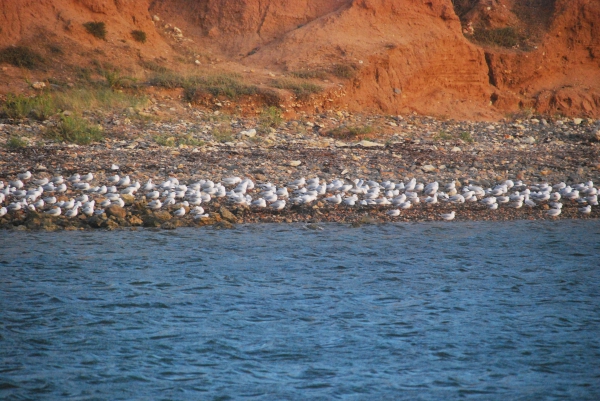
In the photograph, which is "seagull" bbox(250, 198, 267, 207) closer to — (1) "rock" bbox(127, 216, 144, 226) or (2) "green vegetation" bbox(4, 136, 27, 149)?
(1) "rock" bbox(127, 216, 144, 226)

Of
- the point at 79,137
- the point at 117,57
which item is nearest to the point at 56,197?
the point at 79,137

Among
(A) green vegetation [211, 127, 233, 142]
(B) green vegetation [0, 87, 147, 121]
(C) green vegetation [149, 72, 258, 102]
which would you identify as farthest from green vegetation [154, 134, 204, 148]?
(C) green vegetation [149, 72, 258, 102]

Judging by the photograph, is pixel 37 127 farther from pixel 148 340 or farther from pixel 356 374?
pixel 356 374

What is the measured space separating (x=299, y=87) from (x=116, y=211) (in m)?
10.3

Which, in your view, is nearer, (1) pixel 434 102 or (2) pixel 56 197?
(2) pixel 56 197

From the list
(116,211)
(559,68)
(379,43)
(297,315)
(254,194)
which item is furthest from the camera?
(559,68)

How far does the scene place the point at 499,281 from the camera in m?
8.59

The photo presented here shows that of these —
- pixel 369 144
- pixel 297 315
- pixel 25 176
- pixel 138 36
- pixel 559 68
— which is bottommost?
pixel 297 315

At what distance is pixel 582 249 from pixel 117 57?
15.9 meters

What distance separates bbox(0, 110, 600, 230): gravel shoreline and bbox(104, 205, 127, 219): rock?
0.08m

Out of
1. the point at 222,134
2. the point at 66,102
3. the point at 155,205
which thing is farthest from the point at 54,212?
the point at 66,102

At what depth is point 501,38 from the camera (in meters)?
25.5

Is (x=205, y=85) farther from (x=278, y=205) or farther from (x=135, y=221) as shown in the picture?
(x=135, y=221)

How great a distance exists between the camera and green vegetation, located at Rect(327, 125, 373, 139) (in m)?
17.9
